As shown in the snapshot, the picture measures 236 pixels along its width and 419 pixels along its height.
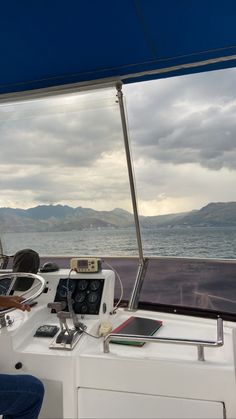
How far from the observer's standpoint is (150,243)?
99.0 inches

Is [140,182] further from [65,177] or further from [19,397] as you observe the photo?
[19,397]

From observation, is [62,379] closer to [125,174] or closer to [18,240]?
[125,174]

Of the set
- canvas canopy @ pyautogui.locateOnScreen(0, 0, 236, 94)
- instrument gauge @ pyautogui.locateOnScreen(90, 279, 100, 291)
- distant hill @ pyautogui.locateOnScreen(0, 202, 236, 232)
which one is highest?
canvas canopy @ pyautogui.locateOnScreen(0, 0, 236, 94)

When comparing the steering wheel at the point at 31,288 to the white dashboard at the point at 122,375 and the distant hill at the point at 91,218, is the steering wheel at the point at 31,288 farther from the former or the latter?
the distant hill at the point at 91,218

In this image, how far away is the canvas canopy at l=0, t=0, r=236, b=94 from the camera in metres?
1.47

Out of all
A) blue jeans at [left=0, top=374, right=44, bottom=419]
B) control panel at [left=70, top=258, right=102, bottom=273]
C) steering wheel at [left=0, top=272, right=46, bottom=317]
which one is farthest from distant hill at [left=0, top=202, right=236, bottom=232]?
blue jeans at [left=0, top=374, right=44, bottom=419]

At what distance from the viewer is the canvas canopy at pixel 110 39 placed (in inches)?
57.8

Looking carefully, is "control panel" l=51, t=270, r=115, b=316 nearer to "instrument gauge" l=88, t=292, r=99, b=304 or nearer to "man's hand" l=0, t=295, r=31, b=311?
"instrument gauge" l=88, t=292, r=99, b=304

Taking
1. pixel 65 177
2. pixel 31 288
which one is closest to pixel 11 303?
pixel 31 288

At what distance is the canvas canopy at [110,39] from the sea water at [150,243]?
120cm

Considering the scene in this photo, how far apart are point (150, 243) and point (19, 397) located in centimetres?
151

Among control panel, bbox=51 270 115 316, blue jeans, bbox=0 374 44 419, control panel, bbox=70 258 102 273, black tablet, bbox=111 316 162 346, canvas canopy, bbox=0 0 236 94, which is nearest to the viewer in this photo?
blue jeans, bbox=0 374 44 419

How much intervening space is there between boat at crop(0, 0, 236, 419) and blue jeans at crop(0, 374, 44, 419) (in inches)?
5.7

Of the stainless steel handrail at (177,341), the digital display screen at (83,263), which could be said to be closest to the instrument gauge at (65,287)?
the digital display screen at (83,263)
